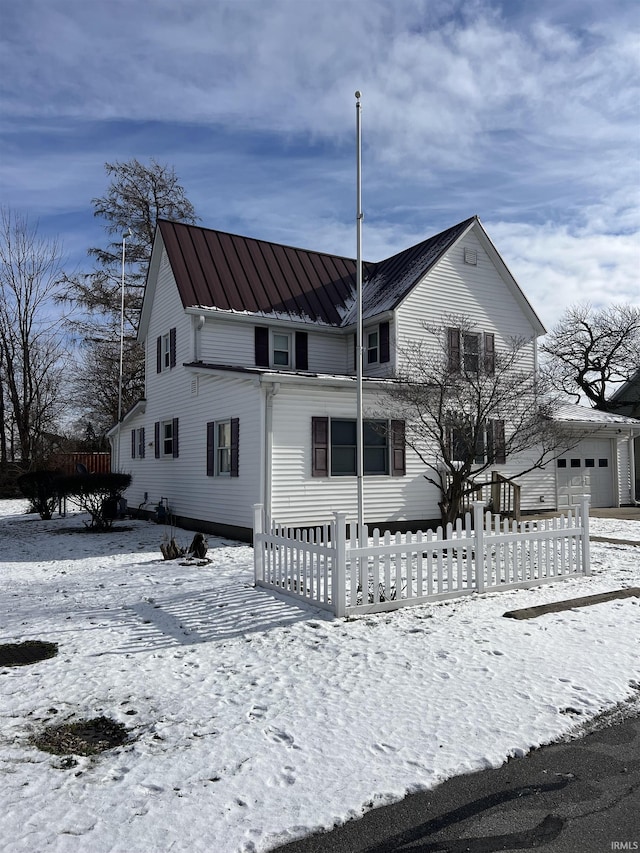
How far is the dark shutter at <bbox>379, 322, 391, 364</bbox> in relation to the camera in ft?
53.4

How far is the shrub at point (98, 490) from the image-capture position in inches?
618

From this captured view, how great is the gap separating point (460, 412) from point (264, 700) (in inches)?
363

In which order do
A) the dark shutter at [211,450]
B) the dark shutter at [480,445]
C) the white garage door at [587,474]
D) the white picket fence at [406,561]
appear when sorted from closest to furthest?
1. the white picket fence at [406,561]
2. the dark shutter at [480,445]
3. the dark shutter at [211,450]
4. the white garage door at [587,474]

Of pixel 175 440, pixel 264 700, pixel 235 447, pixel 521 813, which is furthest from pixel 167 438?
pixel 521 813

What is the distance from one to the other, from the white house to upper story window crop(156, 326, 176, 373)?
0.09 meters

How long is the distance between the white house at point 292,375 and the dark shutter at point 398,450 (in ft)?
0.08

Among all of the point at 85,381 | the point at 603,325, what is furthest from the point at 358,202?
the point at 603,325

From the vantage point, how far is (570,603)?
7.40m

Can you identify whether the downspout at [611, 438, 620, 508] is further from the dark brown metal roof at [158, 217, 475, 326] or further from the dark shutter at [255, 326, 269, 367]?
the dark shutter at [255, 326, 269, 367]

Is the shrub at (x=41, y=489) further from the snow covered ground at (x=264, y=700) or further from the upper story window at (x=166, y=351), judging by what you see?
the snow covered ground at (x=264, y=700)

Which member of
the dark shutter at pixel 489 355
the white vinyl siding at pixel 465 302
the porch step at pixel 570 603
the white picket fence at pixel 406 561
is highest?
the white vinyl siding at pixel 465 302

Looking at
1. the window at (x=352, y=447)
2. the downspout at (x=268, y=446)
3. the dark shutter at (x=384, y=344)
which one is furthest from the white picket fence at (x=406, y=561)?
the dark shutter at (x=384, y=344)

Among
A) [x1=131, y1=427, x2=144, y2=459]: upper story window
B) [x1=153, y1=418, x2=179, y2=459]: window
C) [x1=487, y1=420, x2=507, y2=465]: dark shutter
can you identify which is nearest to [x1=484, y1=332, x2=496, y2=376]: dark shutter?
[x1=487, y1=420, x2=507, y2=465]: dark shutter

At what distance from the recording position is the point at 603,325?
120ft
